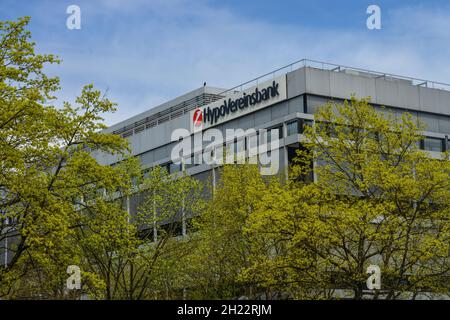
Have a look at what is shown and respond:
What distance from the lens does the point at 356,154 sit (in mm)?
42156

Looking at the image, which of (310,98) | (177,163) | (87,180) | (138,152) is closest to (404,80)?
(310,98)

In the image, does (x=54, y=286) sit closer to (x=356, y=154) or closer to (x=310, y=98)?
(x=356, y=154)

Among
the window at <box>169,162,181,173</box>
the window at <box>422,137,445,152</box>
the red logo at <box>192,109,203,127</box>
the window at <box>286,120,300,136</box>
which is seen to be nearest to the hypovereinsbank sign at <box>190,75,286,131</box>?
the red logo at <box>192,109,203,127</box>

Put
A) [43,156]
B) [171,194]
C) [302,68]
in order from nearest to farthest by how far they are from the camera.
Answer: [43,156] → [171,194] → [302,68]

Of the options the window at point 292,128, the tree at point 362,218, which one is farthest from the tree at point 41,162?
the window at point 292,128

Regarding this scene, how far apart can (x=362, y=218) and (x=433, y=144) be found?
36.0m

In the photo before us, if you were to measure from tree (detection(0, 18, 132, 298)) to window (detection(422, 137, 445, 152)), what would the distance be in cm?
4111

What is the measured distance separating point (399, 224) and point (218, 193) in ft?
48.1

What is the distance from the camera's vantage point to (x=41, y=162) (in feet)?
118

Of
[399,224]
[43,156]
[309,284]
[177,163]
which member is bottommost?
[309,284]

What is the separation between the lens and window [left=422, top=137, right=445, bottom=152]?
73.7 metres

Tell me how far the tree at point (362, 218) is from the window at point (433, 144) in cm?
→ 3106

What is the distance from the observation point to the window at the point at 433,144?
242ft

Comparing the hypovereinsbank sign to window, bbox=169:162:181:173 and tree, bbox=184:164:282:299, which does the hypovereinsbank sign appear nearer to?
window, bbox=169:162:181:173
